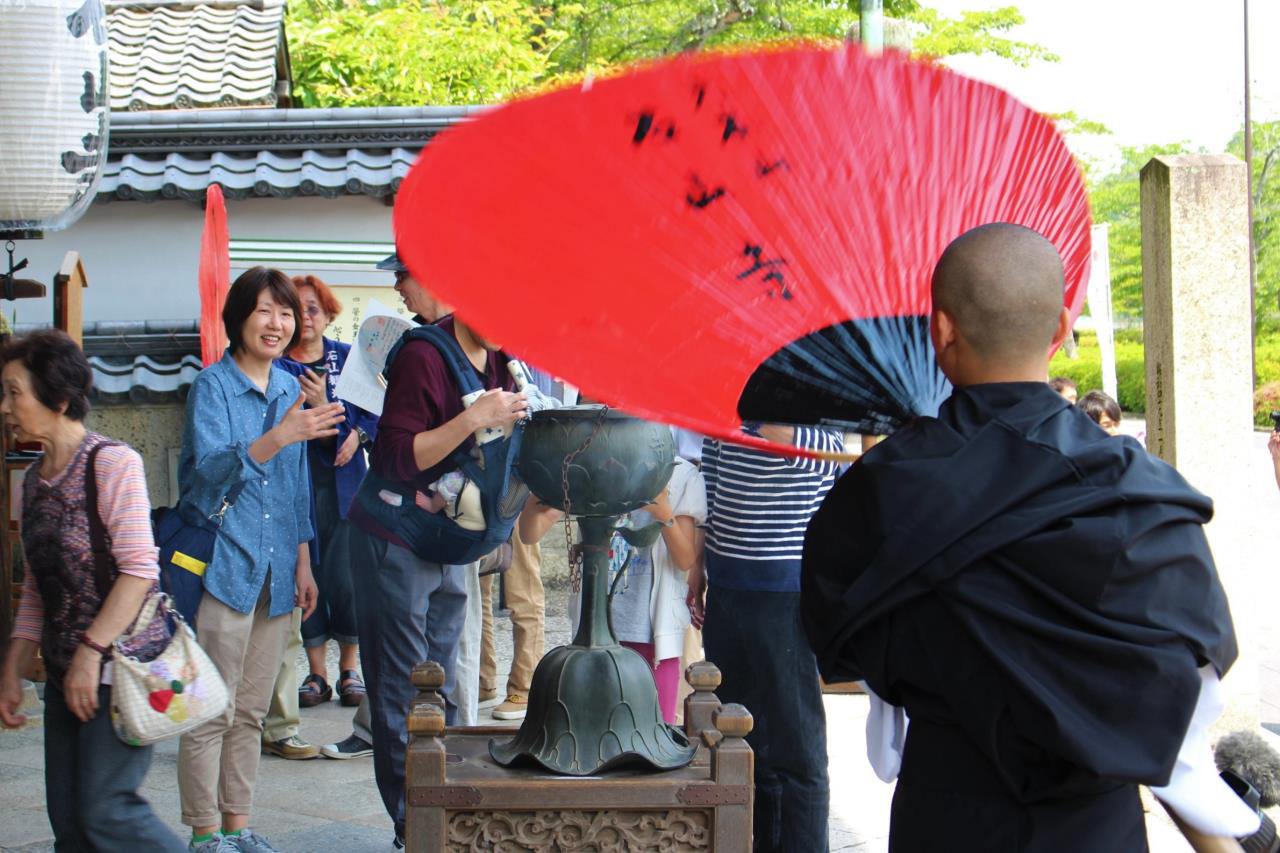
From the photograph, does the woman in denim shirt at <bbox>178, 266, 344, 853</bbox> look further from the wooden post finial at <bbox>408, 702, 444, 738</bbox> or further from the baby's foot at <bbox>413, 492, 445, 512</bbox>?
the wooden post finial at <bbox>408, 702, 444, 738</bbox>

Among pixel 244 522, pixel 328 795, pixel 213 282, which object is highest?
pixel 213 282

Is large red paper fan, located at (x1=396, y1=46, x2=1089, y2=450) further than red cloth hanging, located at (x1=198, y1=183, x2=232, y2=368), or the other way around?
red cloth hanging, located at (x1=198, y1=183, x2=232, y2=368)

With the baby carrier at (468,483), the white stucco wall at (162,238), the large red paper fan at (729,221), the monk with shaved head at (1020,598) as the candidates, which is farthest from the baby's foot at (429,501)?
the white stucco wall at (162,238)

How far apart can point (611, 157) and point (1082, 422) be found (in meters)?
0.90

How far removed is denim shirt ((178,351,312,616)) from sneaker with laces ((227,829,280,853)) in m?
0.73

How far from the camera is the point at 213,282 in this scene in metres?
6.05

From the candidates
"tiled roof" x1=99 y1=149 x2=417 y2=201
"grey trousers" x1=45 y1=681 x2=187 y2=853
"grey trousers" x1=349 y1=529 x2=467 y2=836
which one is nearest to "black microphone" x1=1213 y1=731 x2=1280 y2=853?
"grey trousers" x1=349 y1=529 x2=467 y2=836

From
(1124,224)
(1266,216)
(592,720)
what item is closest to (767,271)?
(592,720)

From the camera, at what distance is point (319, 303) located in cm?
586

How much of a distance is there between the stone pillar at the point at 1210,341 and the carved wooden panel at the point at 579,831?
279 cm

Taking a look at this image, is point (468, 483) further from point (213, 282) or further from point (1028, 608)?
point (213, 282)

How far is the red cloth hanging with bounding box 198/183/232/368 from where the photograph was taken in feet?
19.4

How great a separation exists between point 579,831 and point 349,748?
9.76 feet

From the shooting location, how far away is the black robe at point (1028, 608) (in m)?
1.89
